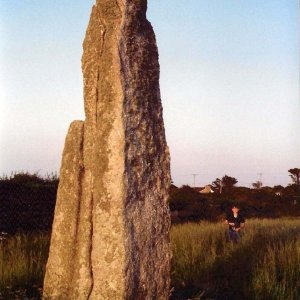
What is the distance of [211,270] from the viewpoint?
396 inches

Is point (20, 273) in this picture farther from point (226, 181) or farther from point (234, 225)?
point (226, 181)

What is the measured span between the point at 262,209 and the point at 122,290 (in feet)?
79.4

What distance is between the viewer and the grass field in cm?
798

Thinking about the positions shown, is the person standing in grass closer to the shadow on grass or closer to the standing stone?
the shadow on grass

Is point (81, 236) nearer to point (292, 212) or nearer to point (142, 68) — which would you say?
point (142, 68)

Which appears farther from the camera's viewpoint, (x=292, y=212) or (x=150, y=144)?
(x=292, y=212)

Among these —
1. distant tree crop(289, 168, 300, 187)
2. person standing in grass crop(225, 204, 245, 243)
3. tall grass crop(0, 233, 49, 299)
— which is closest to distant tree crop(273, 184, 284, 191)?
distant tree crop(289, 168, 300, 187)

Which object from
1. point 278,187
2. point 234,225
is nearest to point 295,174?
point 278,187

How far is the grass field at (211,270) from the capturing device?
798cm

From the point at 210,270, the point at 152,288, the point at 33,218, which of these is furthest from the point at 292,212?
the point at 152,288

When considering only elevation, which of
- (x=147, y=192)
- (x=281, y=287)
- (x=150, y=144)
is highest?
(x=150, y=144)

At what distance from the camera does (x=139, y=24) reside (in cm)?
698

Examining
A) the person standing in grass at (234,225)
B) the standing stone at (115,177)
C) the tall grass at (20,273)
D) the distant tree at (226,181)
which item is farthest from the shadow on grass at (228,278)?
the distant tree at (226,181)

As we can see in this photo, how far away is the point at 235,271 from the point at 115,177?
14.3ft
